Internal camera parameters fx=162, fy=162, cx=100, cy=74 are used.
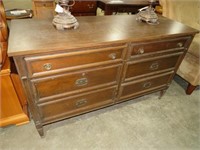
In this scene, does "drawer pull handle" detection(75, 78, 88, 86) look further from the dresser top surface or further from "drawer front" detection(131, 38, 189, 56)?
"drawer front" detection(131, 38, 189, 56)

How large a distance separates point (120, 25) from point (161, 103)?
102 centimetres

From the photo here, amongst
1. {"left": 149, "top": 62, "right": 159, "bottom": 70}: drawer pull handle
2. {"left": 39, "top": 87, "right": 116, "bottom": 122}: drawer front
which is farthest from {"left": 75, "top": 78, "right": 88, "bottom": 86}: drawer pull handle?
{"left": 149, "top": 62, "right": 159, "bottom": 70}: drawer pull handle

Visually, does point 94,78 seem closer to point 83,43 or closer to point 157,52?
point 83,43

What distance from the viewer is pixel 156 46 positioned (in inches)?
51.1

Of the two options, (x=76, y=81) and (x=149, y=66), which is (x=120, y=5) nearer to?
(x=149, y=66)

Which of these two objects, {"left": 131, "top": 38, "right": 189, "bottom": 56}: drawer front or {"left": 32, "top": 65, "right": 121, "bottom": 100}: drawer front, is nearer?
{"left": 32, "top": 65, "right": 121, "bottom": 100}: drawer front

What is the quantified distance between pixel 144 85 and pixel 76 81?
72 cm

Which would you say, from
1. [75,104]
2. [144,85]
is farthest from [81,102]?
[144,85]

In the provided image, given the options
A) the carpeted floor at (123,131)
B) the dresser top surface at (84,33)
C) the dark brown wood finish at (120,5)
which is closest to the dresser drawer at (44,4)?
the dark brown wood finish at (120,5)

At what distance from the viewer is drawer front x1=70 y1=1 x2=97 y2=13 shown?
9.77 feet

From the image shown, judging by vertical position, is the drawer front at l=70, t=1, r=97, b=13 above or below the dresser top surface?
below

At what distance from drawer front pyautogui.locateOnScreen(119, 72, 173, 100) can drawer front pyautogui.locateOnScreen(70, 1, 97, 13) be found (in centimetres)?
206

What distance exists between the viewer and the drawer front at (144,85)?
1.46 metres

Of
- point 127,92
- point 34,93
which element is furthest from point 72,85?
point 127,92
